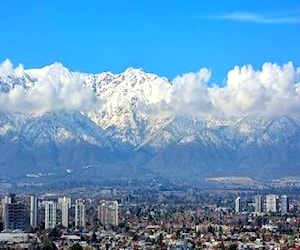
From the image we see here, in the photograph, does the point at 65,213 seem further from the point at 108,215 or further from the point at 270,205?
the point at 270,205

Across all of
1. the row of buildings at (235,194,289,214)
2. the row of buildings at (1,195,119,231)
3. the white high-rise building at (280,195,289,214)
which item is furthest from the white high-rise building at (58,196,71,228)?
the white high-rise building at (280,195,289,214)

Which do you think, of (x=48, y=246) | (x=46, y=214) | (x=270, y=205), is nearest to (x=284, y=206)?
(x=270, y=205)

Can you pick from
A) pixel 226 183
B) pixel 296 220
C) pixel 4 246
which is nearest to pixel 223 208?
pixel 296 220

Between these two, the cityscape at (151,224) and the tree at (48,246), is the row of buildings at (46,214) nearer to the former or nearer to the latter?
the cityscape at (151,224)

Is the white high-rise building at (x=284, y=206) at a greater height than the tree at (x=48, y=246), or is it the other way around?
the white high-rise building at (x=284, y=206)

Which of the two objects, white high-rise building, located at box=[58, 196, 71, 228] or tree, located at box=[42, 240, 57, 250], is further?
white high-rise building, located at box=[58, 196, 71, 228]

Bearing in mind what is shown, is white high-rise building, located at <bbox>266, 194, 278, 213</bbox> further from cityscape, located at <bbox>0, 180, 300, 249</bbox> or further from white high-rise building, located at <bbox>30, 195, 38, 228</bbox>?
white high-rise building, located at <bbox>30, 195, 38, 228</bbox>

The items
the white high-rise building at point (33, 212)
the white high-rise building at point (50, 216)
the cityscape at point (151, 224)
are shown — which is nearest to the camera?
the cityscape at point (151, 224)

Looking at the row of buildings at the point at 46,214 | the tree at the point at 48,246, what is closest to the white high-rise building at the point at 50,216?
the row of buildings at the point at 46,214
